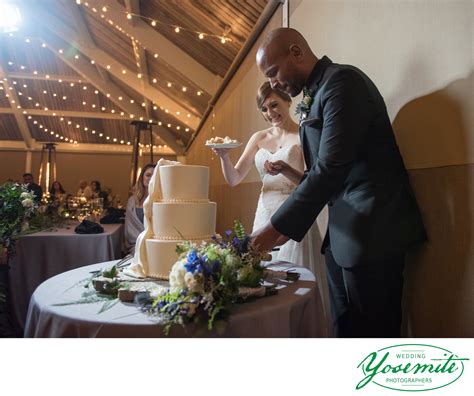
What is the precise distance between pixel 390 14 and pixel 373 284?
1.05 m

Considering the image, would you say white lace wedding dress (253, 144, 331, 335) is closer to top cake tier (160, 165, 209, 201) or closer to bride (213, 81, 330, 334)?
bride (213, 81, 330, 334)

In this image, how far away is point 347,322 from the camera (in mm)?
1224

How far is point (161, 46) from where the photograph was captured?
5035 millimetres

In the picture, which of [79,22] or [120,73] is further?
[120,73]

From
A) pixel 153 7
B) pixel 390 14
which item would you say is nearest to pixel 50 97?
pixel 153 7

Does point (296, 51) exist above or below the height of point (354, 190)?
above

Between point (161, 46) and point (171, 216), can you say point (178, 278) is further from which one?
point (161, 46)

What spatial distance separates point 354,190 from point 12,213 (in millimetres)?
2398

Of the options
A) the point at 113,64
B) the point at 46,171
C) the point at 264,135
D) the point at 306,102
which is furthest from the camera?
the point at 46,171

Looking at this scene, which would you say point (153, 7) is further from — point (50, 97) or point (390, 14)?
point (50, 97)

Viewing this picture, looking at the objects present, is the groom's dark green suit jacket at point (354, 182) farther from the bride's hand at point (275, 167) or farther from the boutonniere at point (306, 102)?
the bride's hand at point (275, 167)

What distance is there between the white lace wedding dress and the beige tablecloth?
1562mm

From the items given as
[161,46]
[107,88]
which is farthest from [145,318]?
[107,88]

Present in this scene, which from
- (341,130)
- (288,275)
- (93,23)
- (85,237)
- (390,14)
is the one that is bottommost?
(85,237)
